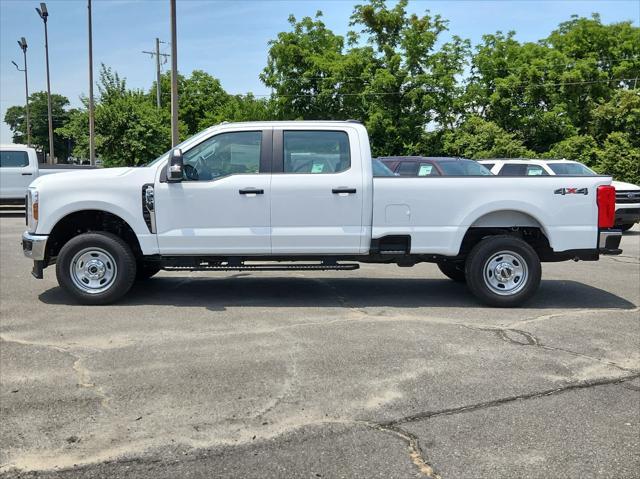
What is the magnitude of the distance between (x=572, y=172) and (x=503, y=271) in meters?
9.93

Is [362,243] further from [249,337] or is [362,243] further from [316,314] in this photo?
[249,337]

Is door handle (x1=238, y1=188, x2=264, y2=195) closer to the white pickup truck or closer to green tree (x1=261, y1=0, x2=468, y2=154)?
the white pickup truck

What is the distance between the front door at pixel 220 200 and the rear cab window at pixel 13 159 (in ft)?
49.0

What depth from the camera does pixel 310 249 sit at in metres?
7.14

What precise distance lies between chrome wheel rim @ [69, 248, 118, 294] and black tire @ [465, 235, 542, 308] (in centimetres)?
410

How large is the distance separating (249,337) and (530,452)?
9.67 ft

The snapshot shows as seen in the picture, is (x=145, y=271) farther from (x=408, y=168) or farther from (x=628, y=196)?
(x=628, y=196)

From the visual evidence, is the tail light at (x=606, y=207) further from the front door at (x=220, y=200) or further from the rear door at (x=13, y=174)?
the rear door at (x=13, y=174)

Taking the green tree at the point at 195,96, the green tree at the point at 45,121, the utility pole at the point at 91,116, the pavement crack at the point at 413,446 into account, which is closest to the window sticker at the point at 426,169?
the pavement crack at the point at 413,446

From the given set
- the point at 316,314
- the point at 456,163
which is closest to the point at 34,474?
the point at 316,314

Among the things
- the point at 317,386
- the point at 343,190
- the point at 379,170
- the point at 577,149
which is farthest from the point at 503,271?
the point at 577,149

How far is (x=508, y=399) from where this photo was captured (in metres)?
4.36

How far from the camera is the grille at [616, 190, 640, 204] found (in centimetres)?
1506

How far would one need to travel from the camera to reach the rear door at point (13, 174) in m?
19.6
